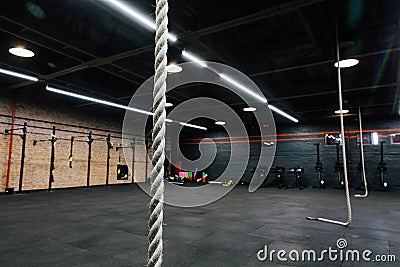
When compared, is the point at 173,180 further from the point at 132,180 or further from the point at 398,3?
the point at 398,3

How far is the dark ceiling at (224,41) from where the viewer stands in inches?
139

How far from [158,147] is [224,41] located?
14.3 feet

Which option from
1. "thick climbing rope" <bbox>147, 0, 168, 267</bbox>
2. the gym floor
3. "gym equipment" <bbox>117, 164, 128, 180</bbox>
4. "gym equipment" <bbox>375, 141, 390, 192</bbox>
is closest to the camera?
"thick climbing rope" <bbox>147, 0, 168, 267</bbox>

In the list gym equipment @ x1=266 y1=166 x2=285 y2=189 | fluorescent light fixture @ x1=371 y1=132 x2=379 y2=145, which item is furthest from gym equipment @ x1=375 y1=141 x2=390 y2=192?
gym equipment @ x1=266 y1=166 x2=285 y2=189

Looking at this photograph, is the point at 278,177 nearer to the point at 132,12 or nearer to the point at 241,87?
the point at 241,87

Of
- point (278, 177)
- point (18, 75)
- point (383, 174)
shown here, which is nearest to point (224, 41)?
point (18, 75)

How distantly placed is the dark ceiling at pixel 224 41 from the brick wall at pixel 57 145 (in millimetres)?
899

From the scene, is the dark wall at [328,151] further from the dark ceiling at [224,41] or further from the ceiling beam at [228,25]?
the ceiling beam at [228,25]

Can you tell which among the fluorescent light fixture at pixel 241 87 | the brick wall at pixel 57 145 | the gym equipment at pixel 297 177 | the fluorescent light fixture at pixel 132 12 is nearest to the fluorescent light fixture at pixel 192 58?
the fluorescent light fixture at pixel 241 87

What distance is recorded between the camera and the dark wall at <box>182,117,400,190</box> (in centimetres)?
930

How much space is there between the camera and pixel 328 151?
33.6 ft

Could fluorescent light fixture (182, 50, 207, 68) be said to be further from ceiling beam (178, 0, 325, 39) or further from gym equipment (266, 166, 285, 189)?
gym equipment (266, 166, 285, 189)

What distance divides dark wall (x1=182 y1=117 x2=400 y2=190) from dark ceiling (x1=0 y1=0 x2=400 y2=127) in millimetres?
2860

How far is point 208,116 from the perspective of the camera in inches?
400
